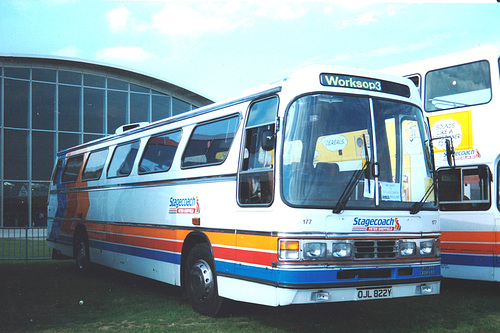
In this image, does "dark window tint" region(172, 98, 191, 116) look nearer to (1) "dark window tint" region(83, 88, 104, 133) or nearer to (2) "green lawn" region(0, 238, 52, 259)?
(1) "dark window tint" region(83, 88, 104, 133)

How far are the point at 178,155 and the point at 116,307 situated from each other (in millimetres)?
2641

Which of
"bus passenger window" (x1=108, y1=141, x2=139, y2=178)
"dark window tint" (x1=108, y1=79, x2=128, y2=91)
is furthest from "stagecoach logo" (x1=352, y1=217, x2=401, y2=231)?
"dark window tint" (x1=108, y1=79, x2=128, y2=91)

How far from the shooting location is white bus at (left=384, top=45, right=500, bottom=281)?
32.3 ft

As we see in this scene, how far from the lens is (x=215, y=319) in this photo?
7738 mm

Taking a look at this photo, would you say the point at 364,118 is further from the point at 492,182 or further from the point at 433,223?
the point at 492,182

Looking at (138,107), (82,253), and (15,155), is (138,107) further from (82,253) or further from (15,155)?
(82,253)

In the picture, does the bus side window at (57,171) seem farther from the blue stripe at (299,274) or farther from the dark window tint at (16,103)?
the dark window tint at (16,103)

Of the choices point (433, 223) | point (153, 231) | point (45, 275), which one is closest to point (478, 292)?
point (433, 223)

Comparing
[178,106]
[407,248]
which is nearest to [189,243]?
[407,248]

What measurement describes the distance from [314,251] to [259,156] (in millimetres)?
1447

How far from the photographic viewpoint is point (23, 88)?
3112 cm

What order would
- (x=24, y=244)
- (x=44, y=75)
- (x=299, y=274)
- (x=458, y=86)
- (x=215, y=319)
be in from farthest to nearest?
(x=44, y=75) < (x=24, y=244) < (x=458, y=86) < (x=215, y=319) < (x=299, y=274)

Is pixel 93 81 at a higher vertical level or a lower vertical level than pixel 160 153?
higher

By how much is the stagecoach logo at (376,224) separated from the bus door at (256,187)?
1.03 m
